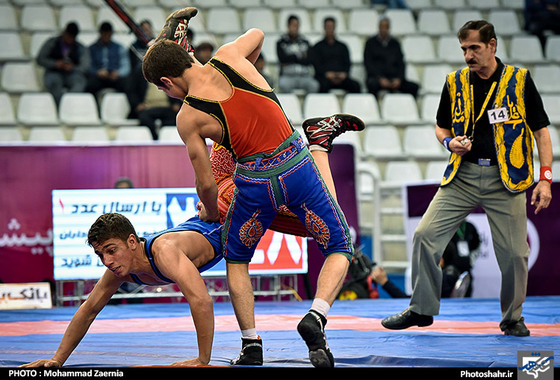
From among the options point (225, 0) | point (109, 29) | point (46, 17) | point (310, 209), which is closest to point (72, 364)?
point (310, 209)

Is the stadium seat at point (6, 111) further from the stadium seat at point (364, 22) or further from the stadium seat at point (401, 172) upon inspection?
the stadium seat at point (364, 22)

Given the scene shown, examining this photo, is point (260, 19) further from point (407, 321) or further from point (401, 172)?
point (407, 321)

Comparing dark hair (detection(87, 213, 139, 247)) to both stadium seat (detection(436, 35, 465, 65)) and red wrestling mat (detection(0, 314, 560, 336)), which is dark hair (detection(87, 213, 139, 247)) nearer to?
red wrestling mat (detection(0, 314, 560, 336))

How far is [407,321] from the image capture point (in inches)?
160

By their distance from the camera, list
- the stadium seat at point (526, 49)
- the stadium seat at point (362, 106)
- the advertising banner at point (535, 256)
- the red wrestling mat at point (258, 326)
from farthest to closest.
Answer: the stadium seat at point (526, 49) < the stadium seat at point (362, 106) < the advertising banner at point (535, 256) < the red wrestling mat at point (258, 326)

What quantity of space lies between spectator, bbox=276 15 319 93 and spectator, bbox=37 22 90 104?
90.7 inches

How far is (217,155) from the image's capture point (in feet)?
12.5

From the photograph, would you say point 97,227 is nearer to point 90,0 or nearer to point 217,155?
point 217,155

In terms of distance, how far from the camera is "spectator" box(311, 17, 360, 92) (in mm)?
9312

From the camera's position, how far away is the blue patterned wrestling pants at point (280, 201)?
3.21 metres

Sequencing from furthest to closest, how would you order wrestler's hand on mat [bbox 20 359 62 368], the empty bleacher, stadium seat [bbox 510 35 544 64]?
stadium seat [bbox 510 35 544 64]
the empty bleacher
wrestler's hand on mat [bbox 20 359 62 368]

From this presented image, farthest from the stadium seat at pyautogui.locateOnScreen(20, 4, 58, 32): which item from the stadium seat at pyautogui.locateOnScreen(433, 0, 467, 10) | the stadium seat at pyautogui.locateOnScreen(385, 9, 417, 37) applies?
the stadium seat at pyautogui.locateOnScreen(433, 0, 467, 10)

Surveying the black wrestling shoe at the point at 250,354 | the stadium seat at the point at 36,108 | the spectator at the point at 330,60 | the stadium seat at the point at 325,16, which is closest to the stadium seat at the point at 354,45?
the stadium seat at the point at 325,16

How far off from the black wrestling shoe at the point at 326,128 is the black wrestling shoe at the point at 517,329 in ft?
4.21
